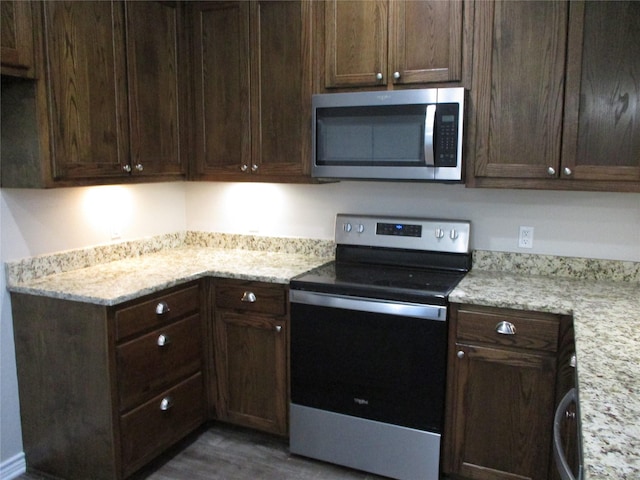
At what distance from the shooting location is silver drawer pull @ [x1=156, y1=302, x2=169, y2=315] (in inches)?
100

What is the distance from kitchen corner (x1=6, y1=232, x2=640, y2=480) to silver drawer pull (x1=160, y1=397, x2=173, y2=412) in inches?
21.2

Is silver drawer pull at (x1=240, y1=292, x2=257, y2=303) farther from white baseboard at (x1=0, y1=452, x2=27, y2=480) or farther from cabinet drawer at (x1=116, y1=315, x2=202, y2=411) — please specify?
white baseboard at (x1=0, y1=452, x2=27, y2=480)

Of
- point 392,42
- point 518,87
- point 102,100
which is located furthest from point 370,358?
point 102,100

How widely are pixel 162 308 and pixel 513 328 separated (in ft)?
4.97

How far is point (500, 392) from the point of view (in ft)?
7.64

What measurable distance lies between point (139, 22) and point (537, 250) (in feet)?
7.28

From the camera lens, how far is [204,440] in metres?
2.92

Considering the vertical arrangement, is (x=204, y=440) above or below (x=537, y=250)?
below

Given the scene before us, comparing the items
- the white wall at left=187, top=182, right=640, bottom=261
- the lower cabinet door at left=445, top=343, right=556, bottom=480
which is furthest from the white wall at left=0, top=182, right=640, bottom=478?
the lower cabinet door at left=445, top=343, right=556, bottom=480

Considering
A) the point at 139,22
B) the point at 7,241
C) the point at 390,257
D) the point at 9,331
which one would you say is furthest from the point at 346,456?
the point at 139,22

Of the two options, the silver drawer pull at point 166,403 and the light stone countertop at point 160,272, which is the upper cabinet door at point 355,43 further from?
the silver drawer pull at point 166,403

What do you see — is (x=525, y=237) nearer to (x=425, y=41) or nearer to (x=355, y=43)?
(x=425, y=41)

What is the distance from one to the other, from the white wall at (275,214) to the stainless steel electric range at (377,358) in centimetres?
18

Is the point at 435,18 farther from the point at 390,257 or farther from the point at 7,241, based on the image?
the point at 7,241
